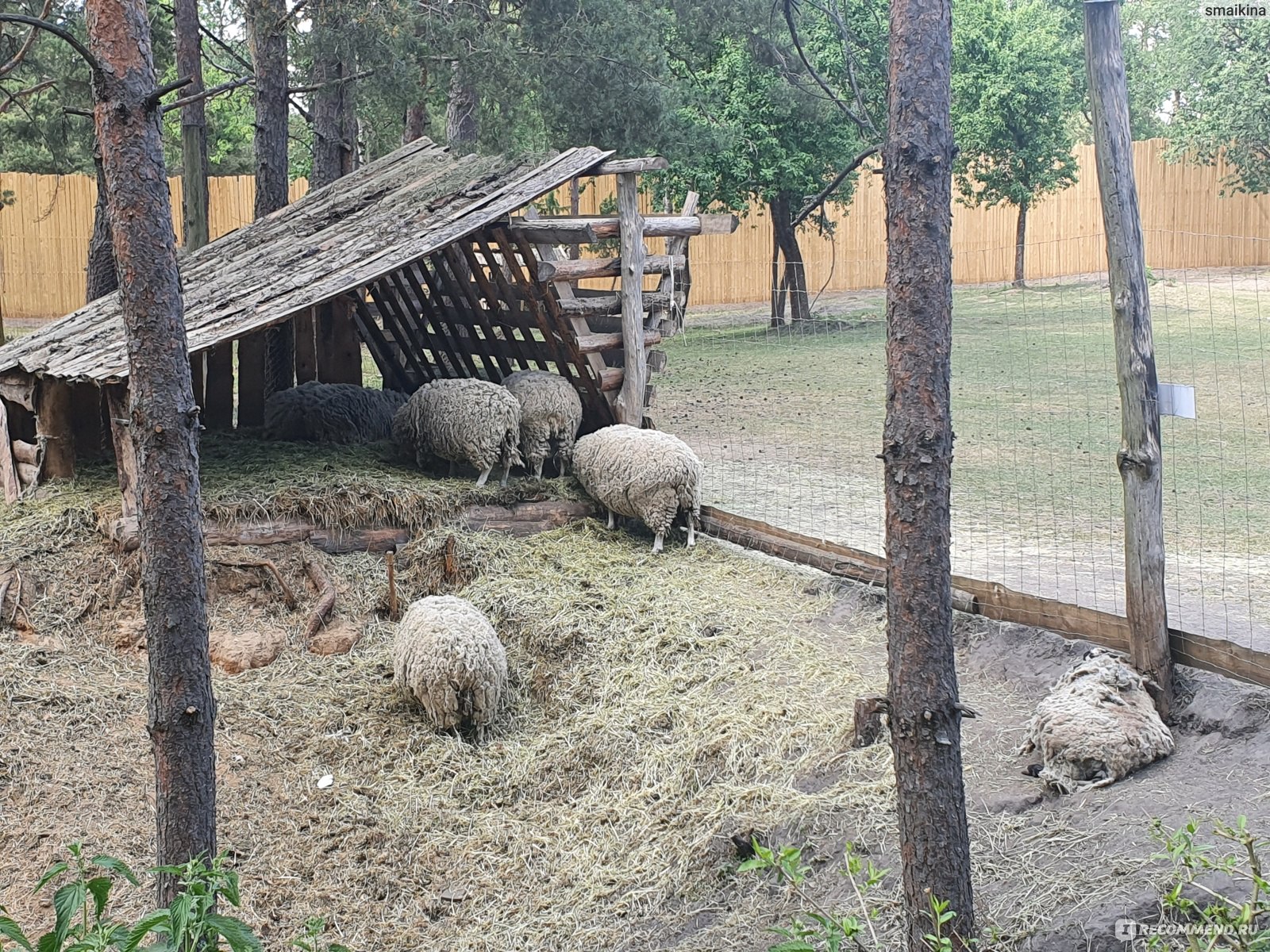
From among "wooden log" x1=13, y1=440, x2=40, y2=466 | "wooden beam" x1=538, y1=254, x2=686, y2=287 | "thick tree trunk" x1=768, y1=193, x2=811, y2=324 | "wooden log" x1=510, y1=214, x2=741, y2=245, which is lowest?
"wooden log" x1=13, y1=440, x2=40, y2=466

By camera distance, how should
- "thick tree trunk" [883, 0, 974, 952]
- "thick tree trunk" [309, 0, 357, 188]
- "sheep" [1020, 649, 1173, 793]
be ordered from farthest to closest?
"thick tree trunk" [309, 0, 357, 188]
"sheep" [1020, 649, 1173, 793]
"thick tree trunk" [883, 0, 974, 952]

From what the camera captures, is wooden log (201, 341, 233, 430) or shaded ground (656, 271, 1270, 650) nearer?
shaded ground (656, 271, 1270, 650)

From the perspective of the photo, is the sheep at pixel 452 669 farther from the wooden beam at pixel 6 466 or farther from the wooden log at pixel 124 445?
the wooden beam at pixel 6 466

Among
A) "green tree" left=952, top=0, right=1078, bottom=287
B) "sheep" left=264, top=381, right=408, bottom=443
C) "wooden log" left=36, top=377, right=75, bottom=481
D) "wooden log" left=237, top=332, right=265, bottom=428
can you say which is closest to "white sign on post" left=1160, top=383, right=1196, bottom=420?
"sheep" left=264, top=381, right=408, bottom=443

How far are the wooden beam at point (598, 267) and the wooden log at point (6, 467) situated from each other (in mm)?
4911

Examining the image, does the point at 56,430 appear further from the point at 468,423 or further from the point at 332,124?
the point at 332,124

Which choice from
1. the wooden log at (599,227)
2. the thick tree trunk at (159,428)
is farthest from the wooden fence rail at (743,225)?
the thick tree trunk at (159,428)

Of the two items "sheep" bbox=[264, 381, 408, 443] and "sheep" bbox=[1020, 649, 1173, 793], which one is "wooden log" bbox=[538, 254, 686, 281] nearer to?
"sheep" bbox=[264, 381, 408, 443]

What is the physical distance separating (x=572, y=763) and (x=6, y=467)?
21.9 ft

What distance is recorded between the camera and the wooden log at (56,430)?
10242 millimetres

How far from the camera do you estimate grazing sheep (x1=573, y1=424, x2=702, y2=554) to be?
9570 mm

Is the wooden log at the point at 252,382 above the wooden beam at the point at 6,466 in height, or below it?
above

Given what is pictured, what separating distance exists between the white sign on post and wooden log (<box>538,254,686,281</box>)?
218 inches

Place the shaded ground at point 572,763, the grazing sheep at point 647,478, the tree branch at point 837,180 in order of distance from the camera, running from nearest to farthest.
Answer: the tree branch at point 837,180 < the shaded ground at point 572,763 < the grazing sheep at point 647,478
